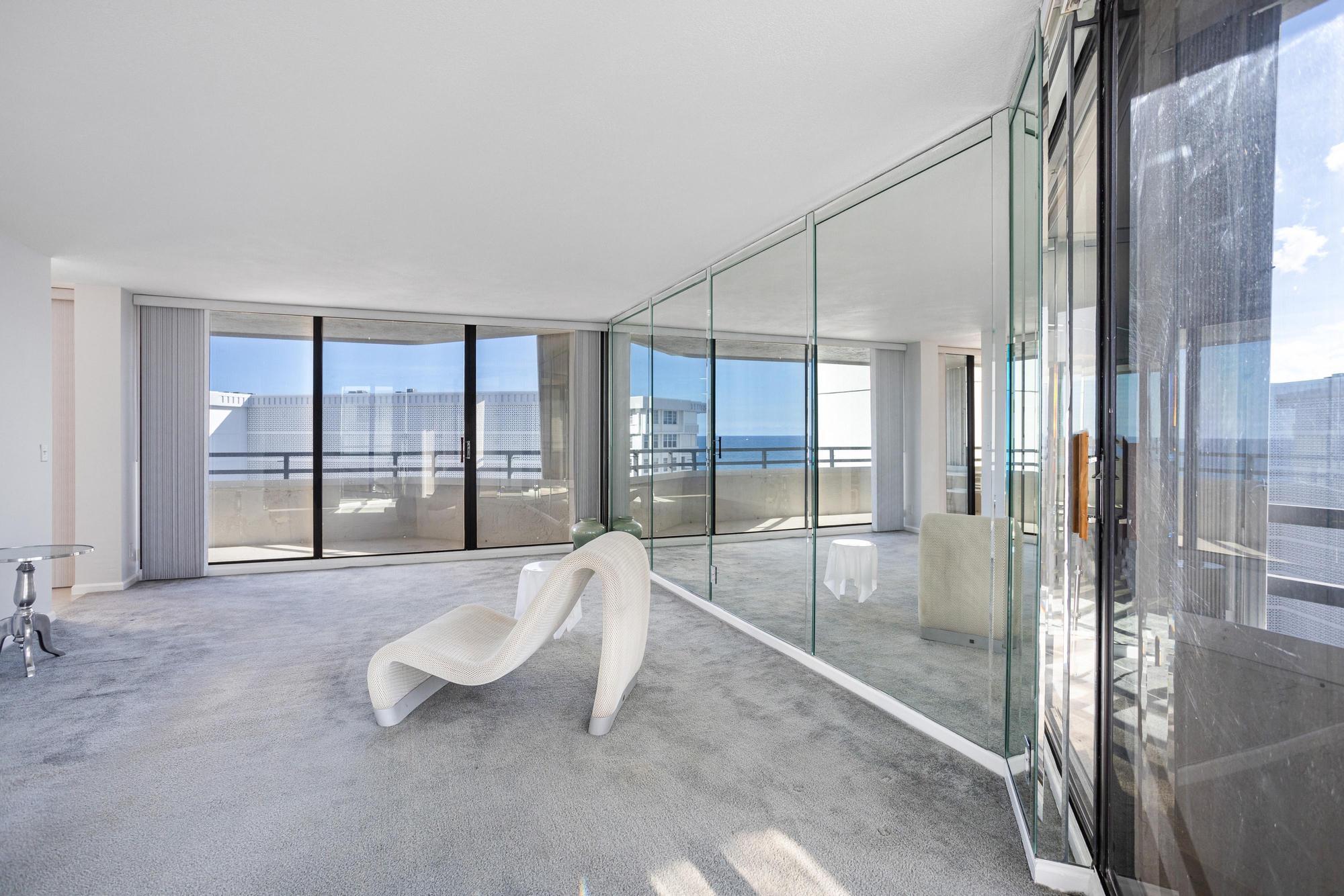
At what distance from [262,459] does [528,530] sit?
2543mm

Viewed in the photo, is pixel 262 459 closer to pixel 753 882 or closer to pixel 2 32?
pixel 2 32

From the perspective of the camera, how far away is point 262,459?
6348mm

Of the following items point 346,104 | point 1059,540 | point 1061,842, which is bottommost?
point 1061,842

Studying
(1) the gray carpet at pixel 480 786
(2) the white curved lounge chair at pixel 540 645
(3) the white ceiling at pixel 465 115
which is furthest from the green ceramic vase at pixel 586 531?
(2) the white curved lounge chair at pixel 540 645

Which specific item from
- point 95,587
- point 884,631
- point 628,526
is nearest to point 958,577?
point 884,631

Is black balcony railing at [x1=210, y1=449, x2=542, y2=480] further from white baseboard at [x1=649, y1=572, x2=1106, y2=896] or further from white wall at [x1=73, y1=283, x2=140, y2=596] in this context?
white baseboard at [x1=649, y1=572, x2=1106, y2=896]

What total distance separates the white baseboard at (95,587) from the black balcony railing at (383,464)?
1.16 m

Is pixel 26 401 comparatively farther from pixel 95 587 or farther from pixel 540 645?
pixel 540 645

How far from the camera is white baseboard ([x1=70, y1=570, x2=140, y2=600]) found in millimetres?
5285

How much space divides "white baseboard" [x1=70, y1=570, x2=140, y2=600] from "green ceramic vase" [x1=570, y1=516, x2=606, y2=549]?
11.8 ft

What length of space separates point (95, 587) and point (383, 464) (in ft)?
7.66

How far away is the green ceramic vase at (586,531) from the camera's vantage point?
6.47m

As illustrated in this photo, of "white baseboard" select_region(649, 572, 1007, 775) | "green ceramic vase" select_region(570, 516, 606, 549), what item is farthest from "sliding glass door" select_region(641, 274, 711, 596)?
"green ceramic vase" select_region(570, 516, 606, 549)

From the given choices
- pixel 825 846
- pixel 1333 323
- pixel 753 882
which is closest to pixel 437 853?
pixel 753 882
